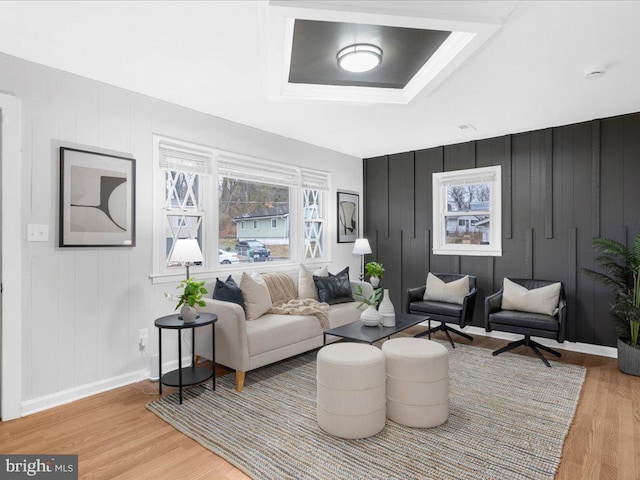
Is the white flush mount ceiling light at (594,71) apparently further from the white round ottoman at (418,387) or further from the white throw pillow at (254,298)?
the white throw pillow at (254,298)

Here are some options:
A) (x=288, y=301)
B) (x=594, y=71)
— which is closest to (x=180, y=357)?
(x=288, y=301)

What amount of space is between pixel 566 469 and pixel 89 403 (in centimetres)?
322

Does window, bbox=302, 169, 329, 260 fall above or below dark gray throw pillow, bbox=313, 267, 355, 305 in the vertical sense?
above

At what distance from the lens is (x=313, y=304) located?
3994 mm

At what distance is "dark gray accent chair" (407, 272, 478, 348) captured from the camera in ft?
13.7

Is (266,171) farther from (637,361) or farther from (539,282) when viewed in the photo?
(637,361)

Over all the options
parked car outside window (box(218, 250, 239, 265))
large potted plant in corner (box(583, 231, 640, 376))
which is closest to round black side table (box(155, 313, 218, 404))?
parked car outside window (box(218, 250, 239, 265))

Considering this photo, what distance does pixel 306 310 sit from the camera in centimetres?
377

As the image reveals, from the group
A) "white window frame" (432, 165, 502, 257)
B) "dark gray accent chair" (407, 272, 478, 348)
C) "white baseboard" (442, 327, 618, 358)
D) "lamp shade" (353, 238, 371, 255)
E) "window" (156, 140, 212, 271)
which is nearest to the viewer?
"window" (156, 140, 212, 271)

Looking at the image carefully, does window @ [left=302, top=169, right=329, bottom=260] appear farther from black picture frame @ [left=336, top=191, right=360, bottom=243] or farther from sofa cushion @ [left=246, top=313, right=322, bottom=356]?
sofa cushion @ [left=246, top=313, right=322, bottom=356]

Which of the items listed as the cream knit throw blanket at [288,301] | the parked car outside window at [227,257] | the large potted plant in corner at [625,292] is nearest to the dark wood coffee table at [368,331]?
the cream knit throw blanket at [288,301]

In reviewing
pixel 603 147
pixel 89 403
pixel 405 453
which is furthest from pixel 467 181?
pixel 89 403

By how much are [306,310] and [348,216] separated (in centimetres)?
237

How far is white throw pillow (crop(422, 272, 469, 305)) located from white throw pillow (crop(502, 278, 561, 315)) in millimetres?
465
